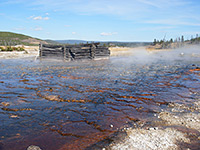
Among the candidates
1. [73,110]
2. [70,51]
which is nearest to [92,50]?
[70,51]

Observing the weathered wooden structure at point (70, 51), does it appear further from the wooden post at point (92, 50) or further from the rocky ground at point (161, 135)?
the rocky ground at point (161, 135)

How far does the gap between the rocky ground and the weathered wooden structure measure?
18531 millimetres

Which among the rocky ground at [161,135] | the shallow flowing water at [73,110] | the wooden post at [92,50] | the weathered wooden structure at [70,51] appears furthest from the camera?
the wooden post at [92,50]

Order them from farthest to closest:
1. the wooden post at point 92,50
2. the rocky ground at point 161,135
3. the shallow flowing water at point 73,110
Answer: the wooden post at point 92,50 → the shallow flowing water at point 73,110 → the rocky ground at point 161,135

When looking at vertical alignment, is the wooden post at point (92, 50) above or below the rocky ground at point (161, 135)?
above

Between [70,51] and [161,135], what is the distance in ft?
65.3

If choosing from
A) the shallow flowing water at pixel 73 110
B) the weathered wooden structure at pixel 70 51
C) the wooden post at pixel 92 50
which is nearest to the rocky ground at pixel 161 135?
the shallow flowing water at pixel 73 110

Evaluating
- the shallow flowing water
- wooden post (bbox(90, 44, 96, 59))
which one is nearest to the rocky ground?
the shallow flowing water

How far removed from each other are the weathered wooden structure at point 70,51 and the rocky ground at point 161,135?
18.5 metres

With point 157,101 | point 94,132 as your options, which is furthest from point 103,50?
point 94,132

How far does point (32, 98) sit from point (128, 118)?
3750 mm

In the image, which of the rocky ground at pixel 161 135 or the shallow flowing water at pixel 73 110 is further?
the shallow flowing water at pixel 73 110

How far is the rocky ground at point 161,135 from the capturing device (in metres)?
3.32

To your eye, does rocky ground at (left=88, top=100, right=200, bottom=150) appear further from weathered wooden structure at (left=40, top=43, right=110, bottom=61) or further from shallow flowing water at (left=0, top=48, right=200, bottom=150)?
weathered wooden structure at (left=40, top=43, right=110, bottom=61)
